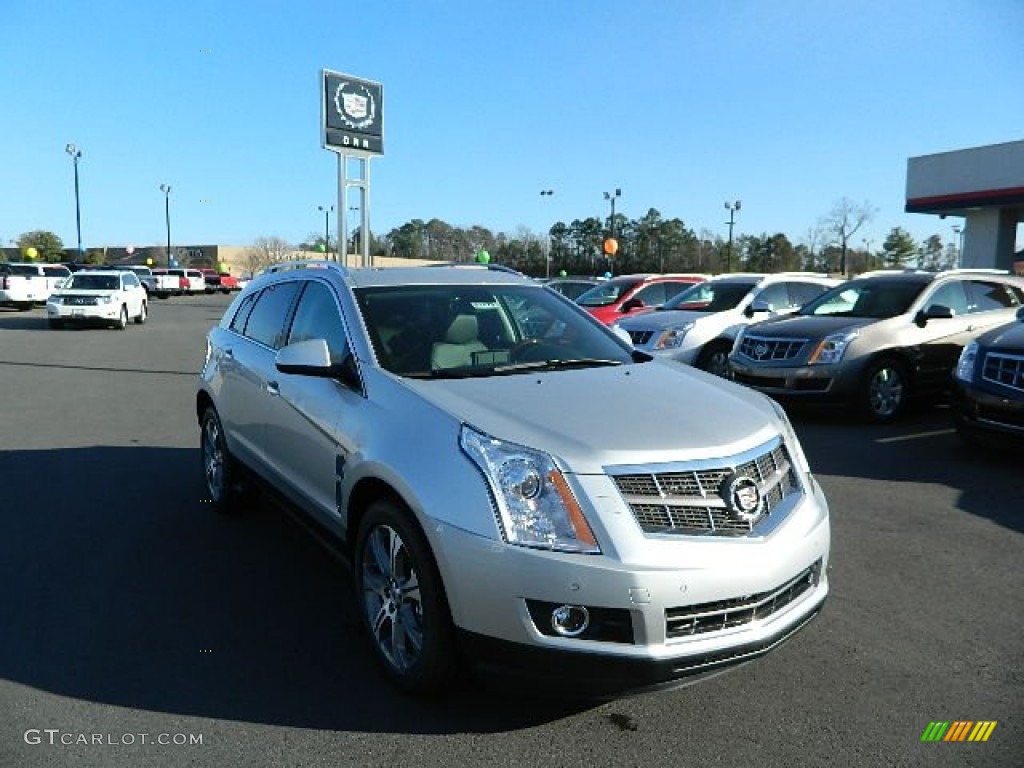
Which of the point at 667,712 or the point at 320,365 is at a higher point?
the point at 320,365

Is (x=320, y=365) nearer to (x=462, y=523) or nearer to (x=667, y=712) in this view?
(x=462, y=523)

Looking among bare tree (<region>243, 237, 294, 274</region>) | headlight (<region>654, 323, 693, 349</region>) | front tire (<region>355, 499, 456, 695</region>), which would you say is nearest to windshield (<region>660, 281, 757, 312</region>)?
headlight (<region>654, 323, 693, 349</region>)

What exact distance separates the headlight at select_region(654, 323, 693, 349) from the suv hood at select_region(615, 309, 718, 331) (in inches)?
4.0

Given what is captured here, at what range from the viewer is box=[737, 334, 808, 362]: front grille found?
9337mm

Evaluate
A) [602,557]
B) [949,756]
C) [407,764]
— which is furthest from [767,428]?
[407,764]

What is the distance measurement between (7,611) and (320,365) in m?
2.09

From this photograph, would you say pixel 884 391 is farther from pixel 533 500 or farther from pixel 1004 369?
pixel 533 500

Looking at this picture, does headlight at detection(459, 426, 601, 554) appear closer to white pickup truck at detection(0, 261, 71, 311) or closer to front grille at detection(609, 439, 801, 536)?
front grille at detection(609, 439, 801, 536)

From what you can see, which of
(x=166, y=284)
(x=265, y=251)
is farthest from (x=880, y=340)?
(x=265, y=251)

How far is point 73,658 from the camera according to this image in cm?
357

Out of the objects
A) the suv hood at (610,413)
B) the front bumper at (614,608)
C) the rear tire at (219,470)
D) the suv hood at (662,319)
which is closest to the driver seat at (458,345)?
the suv hood at (610,413)

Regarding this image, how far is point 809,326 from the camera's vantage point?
9555 millimetres

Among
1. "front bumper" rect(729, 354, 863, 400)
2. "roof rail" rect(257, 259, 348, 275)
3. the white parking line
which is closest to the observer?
"roof rail" rect(257, 259, 348, 275)

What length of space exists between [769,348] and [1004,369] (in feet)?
9.88
